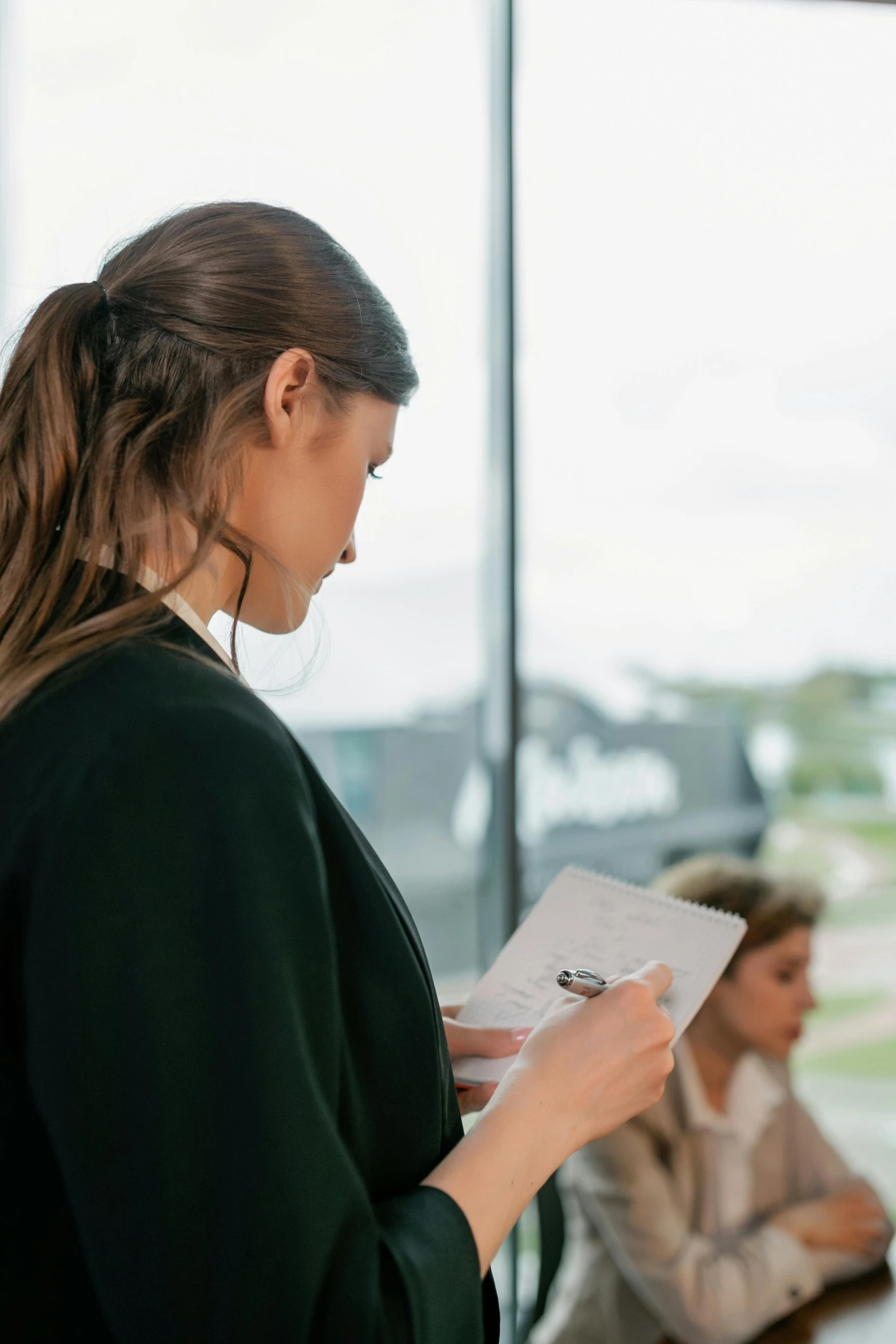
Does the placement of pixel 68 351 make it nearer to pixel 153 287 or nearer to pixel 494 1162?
pixel 153 287

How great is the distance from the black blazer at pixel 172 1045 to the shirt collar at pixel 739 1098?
4.33 ft

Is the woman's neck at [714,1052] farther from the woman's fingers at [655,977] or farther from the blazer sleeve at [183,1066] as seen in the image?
the blazer sleeve at [183,1066]

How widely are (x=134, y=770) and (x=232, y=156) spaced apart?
1826mm

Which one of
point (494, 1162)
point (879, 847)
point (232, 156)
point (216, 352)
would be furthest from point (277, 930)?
point (879, 847)

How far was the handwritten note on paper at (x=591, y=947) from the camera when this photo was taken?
873mm

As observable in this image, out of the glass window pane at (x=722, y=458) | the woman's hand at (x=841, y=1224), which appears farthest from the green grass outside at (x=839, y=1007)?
the woman's hand at (x=841, y=1224)

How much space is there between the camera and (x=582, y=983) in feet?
2.60

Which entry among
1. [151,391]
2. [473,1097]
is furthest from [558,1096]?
[151,391]

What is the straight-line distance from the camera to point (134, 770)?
583 millimetres

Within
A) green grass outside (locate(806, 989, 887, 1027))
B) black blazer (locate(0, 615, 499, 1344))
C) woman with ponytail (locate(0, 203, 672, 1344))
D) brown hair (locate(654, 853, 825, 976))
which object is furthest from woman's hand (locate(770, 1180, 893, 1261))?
black blazer (locate(0, 615, 499, 1344))

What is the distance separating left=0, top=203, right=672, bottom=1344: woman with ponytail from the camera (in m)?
0.57

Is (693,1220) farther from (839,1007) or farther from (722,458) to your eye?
(722,458)

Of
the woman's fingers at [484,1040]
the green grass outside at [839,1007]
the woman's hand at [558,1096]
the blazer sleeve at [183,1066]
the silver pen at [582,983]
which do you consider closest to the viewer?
the blazer sleeve at [183,1066]

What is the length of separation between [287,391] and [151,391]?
9cm
